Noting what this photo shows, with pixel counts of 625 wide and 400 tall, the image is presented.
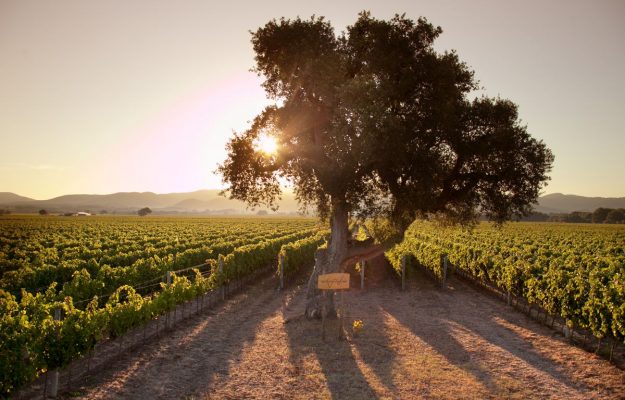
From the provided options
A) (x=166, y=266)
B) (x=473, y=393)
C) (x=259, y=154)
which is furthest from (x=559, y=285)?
(x=166, y=266)

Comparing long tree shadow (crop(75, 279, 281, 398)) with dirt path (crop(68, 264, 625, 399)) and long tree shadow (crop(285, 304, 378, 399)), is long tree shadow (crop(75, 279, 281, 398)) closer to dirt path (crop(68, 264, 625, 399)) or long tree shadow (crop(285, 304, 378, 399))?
dirt path (crop(68, 264, 625, 399))

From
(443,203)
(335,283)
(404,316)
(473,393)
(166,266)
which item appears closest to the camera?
(473,393)

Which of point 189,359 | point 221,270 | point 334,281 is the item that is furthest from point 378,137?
point 221,270

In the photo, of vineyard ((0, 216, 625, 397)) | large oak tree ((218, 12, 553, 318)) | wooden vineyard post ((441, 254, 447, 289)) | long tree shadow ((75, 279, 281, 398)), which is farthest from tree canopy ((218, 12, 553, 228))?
wooden vineyard post ((441, 254, 447, 289))

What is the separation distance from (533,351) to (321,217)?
9.31 m

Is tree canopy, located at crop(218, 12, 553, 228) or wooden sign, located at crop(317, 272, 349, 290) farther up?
tree canopy, located at crop(218, 12, 553, 228)

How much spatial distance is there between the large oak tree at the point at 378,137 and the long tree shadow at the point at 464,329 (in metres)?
3.80

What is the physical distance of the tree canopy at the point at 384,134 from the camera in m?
14.4

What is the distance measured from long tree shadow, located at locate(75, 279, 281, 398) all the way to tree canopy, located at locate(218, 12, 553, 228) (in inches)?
204

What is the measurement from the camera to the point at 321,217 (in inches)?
723

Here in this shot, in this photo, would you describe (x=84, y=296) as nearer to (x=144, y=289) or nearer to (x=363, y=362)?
(x=144, y=289)

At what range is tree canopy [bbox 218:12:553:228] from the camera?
47.1 ft

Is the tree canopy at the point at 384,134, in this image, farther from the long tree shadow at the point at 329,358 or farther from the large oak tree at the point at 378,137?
the long tree shadow at the point at 329,358

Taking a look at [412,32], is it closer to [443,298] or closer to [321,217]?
[321,217]
